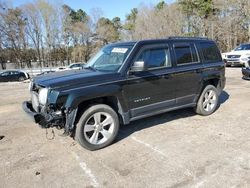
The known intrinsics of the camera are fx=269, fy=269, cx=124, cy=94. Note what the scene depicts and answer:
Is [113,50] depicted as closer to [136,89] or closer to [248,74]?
[136,89]

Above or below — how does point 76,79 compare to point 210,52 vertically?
below

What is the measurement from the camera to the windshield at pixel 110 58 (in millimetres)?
4824

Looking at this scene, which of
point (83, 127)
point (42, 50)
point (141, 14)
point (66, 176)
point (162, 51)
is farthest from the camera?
point (42, 50)

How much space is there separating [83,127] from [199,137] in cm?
209

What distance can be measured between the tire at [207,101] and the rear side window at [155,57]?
1.35m

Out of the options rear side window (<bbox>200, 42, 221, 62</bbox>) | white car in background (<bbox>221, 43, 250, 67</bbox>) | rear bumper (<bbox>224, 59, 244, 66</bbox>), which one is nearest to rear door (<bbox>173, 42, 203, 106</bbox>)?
rear side window (<bbox>200, 42, 221, 62</bbox>)

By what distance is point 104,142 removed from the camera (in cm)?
450

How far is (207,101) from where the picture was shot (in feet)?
20.3

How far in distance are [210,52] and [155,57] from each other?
Answer: 1822 millimetres

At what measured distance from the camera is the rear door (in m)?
5.39

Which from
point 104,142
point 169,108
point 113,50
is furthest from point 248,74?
point 104,142

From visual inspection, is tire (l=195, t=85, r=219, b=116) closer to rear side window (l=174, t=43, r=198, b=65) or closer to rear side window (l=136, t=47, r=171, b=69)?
rear side window (l=174, t=43, r=198, b=65)

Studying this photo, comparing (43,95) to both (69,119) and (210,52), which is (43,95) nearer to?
(69,119)

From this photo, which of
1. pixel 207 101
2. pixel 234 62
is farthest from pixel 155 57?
pixel 234 62
